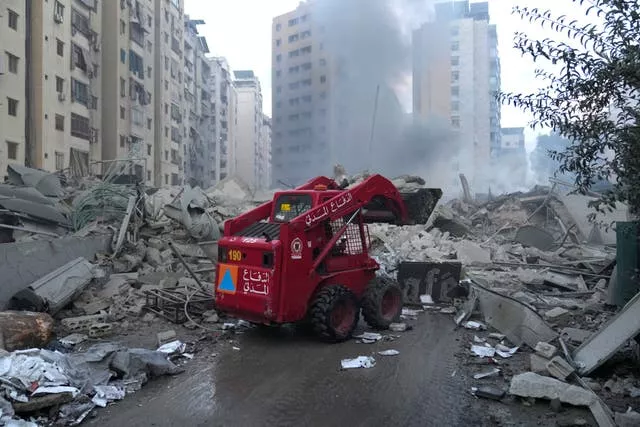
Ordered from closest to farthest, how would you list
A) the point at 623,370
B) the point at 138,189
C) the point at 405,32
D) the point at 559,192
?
the point at 623,370 < the point at 138,189 < the point at 559,192 < the point at 405,32

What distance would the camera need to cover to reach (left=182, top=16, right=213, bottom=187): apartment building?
49.2 m

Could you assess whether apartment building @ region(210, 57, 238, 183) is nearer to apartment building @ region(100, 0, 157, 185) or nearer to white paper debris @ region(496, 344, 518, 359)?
apartment building @ region(100, 0, 157, 185)

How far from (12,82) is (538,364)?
25179 mm

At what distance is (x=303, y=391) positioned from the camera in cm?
438

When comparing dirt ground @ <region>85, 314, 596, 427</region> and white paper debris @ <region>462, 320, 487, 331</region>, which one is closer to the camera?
dirt ground @ <region>85, 314, 596, 427</region>

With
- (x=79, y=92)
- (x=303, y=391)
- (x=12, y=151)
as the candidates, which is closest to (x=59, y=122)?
(x=79, y=92)

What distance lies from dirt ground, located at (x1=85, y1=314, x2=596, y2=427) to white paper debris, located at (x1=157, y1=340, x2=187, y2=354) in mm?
222

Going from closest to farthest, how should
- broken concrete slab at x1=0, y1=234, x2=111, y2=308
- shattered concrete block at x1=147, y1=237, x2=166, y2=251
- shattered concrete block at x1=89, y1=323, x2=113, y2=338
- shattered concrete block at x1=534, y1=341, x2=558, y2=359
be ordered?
1. shattered concrete block at x1=534, y1=341, x2=558, y2=359
2. shattered concrete block at x1=89, y1=323, x2=113, y2=338
3. broken concrete slab at x1=0, y1=234, x2=111, y2=308
4. shattered concrete block at x1=147, y1=237, x2=166, y2=251

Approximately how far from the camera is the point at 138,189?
424 inches

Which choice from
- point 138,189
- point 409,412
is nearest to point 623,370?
point 409,412

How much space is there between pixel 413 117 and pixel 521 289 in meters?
32.1

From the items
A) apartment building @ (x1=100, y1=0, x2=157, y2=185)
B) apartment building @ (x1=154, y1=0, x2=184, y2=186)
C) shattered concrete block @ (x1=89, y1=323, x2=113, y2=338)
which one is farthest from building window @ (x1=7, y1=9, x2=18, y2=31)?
shattered concrete block @ (x1=89, y1=323, x2=113, y2=338)

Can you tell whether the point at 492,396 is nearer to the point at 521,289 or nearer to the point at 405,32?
the point at 521,289

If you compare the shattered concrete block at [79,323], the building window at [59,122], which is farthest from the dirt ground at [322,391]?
the building window at [59,122]
